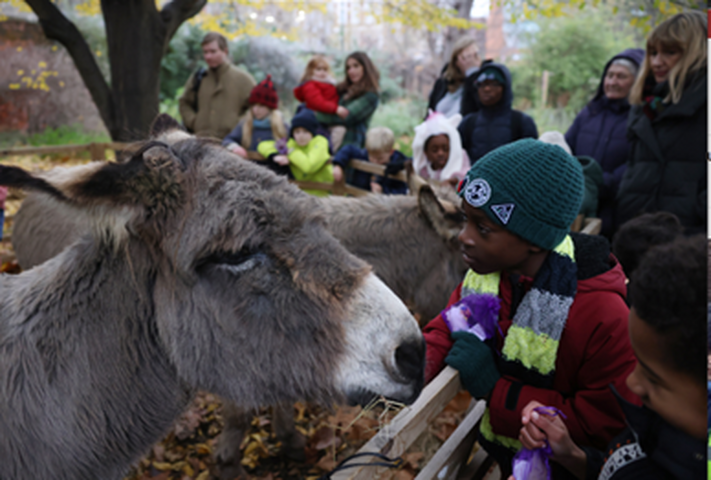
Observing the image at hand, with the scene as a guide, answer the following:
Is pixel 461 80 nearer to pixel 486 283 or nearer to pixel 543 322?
pixel 486 283

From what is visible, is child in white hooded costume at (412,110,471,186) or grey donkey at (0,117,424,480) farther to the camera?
child in white hooded costume at (412,110,471,186)

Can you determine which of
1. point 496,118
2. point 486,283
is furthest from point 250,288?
point 496,118

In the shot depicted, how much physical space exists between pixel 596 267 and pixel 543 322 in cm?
36

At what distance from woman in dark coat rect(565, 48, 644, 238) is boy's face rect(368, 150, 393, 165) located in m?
2.36

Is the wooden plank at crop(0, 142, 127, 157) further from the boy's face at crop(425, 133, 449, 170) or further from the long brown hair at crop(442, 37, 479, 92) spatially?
the long brown hair at crop(442, 37, 479, 92)

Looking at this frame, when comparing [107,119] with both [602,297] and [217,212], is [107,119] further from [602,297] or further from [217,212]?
[602,297]

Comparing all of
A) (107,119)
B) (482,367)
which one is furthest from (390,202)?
(107,119)

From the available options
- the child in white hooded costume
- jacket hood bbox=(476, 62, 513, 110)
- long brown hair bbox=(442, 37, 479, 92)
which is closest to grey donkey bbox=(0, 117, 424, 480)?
the child in white hooded costume

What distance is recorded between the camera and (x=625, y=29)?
71.6 feet

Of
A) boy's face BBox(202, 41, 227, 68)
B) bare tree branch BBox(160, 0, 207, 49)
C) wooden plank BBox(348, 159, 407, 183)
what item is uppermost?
bare tree branch BBox(160, 0, 207, 49)

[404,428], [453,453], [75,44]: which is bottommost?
[453,453]

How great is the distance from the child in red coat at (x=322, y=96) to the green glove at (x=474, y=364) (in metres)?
5.25

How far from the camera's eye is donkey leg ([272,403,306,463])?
3.73 m

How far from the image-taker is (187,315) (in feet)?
5.46
